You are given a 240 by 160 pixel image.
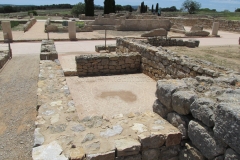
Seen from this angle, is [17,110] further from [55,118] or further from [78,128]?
[78,128]

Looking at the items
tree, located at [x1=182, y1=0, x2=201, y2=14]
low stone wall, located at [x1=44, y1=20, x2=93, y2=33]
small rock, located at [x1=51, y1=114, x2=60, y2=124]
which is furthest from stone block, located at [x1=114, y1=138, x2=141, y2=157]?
tree, located at [x1=182, y1=0, x2=201, y2=14]

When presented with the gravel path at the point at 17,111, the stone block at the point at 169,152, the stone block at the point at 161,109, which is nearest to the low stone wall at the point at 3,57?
the gravel path at the point at 17,111

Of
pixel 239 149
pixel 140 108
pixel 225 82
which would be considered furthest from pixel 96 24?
pixel 239 149

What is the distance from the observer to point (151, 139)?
2.99 meters

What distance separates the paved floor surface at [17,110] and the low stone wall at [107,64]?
1881 mm

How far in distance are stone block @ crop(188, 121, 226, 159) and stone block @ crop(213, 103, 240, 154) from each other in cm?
16

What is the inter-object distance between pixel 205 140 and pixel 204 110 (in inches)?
15.1

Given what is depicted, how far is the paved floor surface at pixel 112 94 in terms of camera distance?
5727 mm

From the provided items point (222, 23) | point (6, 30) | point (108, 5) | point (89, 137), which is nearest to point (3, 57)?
point (6, 30)

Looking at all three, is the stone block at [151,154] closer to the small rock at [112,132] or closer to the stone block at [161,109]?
the small rock at [112,132]

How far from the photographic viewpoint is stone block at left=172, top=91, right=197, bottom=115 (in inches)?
119

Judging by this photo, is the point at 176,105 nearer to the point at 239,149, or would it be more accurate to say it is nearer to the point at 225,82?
the point at 239,149

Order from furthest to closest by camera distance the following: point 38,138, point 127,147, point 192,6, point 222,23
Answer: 1. point 192,6
2. point 222,23
3. point 38,138
4. point 127,147

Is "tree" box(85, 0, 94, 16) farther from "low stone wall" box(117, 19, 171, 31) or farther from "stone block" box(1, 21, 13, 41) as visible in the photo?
"stone block" box(1, 21, 13, 41)
